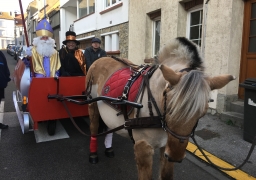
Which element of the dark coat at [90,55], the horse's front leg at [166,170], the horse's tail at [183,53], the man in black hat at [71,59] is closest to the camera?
the horse's tail at [183,53]

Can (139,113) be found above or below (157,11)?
below

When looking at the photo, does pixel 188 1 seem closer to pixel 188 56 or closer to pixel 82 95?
pixel 82 95

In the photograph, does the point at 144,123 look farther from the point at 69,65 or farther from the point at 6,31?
the point at 6,31

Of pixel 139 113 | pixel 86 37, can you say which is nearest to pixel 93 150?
pixel 139 113

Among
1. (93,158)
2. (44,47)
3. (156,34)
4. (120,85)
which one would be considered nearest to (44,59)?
(44,47)

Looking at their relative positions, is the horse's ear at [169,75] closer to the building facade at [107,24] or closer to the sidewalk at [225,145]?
the sidewalk at [225,145]

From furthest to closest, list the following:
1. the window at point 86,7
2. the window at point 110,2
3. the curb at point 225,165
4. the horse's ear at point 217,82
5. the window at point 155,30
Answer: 1. the window at point 86,7
2. the window at point 110,2
3. the window at point 155,30
4. the curb at point 225,165
5. the horse's ear at point 217,82

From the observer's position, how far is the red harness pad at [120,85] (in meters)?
2.21

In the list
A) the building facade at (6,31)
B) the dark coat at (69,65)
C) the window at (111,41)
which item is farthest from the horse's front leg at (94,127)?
the building facade at (6,31)

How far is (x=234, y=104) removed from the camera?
492cm

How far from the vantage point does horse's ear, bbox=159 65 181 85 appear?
155 cm

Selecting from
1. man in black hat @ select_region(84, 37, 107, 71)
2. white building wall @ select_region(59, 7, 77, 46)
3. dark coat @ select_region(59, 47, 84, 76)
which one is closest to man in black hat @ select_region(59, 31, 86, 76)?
dark coat @ select_region(59, 47, 84, 76)

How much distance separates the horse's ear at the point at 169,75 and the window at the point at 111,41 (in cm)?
902

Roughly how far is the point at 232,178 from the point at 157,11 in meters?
5.99
